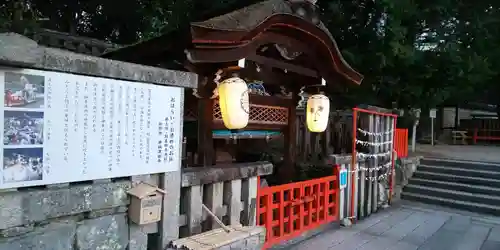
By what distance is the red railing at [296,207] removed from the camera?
5609 mm

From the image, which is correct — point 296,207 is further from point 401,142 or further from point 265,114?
point 401,142

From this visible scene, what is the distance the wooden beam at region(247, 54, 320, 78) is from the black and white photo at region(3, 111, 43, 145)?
11.6 ft

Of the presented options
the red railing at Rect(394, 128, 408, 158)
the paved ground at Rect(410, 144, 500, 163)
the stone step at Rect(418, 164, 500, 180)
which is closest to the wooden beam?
the red railing at Rect(394, 128, 408, 158)

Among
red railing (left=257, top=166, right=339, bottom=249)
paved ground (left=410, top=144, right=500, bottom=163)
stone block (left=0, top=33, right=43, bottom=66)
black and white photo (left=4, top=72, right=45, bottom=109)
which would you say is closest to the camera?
stone block (left=0, top=33, right=43, bottom=66)

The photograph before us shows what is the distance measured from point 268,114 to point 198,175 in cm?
313

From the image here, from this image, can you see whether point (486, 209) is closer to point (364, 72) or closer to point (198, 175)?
point (364, 72)

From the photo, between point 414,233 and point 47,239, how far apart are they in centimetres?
664

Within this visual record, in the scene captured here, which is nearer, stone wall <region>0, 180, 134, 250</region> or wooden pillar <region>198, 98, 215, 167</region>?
stone wall <region>0, 180, 134, 250</region>

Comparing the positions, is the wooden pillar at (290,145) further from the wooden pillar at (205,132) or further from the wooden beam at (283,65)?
the wooden pillar at (205,132)

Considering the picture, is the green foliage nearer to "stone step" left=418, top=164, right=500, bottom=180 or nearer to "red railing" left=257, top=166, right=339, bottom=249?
"stone step" left=418, top=164, right=500, bottom=180

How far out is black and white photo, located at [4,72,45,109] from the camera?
2.68m

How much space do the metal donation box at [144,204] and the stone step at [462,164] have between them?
1178cm

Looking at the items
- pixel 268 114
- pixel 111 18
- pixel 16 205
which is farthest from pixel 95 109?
pixel 111 18

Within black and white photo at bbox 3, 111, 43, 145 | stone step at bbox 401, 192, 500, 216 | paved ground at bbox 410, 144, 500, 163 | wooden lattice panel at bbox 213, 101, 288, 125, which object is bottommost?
stone step at bbox 401, 192, 500, 216
